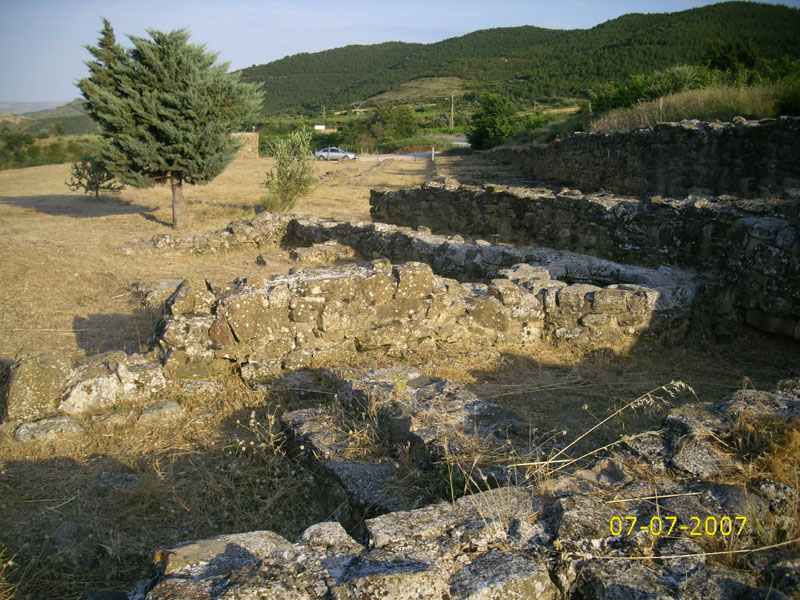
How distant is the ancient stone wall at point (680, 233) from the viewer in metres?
5.95

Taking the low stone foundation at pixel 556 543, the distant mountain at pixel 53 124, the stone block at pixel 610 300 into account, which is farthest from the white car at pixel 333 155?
the low stone foundation at pixel 556 543

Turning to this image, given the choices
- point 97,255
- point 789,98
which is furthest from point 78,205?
point 789,98

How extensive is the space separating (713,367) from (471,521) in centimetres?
428

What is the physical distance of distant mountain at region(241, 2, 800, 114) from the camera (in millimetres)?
57188

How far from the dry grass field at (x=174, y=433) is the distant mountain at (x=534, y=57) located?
96.2ft

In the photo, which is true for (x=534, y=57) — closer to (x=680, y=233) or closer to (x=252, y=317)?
(x=680, y=233)

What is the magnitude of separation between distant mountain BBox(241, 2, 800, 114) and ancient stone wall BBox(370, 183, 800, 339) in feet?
87.9

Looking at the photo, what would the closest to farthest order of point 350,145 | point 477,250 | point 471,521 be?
point 471,521 → point 477,250 → point 350,145

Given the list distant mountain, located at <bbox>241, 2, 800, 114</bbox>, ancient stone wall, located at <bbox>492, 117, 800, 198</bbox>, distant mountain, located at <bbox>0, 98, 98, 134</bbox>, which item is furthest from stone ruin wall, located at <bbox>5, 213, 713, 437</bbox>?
distant mountain, located at <bbox>241, 2, 800, 114</bbox>

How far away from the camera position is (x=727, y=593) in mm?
2172

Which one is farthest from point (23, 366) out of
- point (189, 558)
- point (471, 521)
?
point (471, 521)

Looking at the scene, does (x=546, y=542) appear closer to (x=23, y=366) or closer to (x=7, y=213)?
(x=23, y=366)

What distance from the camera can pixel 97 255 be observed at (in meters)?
12.1

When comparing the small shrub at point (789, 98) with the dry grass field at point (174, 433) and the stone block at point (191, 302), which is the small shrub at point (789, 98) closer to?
the dry grass field at point (174, 433)
